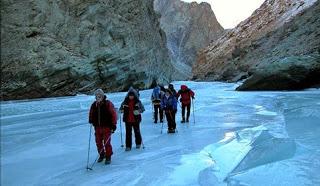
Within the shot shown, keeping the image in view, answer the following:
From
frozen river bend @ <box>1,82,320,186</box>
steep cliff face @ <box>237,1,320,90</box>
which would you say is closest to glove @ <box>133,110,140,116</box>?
frozen river bend @ <box>1,82,320,186</box>

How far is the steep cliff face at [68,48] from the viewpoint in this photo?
3750cm

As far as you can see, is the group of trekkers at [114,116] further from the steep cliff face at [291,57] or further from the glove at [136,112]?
the steep cliff face at [291,57]

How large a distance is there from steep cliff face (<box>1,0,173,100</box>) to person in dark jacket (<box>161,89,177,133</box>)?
26.3 metres

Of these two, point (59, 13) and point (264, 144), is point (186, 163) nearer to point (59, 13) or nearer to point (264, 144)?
point (264, 144)

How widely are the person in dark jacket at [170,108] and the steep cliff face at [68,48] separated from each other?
26.3 metres

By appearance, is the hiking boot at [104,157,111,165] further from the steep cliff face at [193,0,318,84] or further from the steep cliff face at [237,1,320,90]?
the steep cliff face at [193,0,318,84]

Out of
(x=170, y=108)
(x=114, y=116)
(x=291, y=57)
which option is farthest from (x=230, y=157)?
(x=291, y=57)

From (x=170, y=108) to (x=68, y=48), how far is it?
98.5 ft

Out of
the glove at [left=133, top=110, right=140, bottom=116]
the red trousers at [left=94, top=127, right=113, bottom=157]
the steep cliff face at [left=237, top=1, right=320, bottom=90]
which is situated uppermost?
the steep cliff face at [left=237, top=1, right=320, bottom=90]

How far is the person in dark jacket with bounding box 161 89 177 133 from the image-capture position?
13.0 metres

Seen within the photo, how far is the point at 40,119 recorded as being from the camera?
61.0 ft

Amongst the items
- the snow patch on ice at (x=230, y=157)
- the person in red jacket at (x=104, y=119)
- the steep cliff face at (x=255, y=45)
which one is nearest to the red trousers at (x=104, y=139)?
the person in red jacket at (x=104, y=119)

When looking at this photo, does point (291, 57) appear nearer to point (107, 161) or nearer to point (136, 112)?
point (136, 112)

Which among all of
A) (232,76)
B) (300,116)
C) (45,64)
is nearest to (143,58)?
(45,64)
